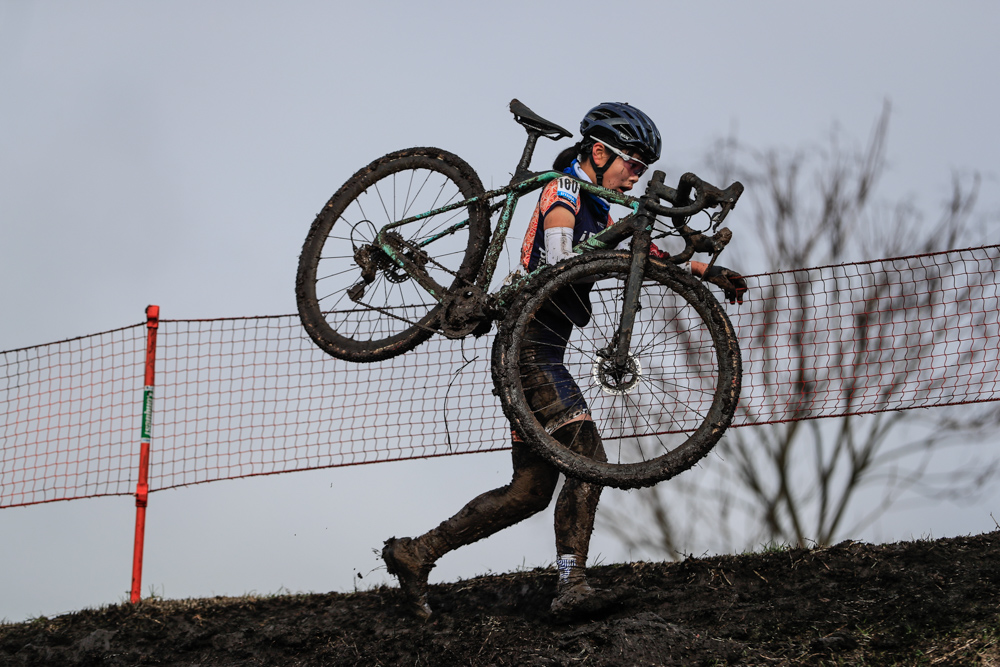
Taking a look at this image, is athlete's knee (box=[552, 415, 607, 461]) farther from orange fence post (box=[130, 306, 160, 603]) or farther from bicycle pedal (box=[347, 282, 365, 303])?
orange fence post (box=[130, 306, 160, 603])

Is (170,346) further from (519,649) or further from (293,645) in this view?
(519,649)

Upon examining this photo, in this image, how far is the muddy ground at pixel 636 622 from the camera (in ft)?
14.5

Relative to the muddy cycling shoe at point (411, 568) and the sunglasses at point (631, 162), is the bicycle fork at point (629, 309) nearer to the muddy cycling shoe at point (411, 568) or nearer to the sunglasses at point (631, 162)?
the sunglasses at point (631, 162)

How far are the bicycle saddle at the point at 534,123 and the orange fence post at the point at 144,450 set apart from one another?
323 cm

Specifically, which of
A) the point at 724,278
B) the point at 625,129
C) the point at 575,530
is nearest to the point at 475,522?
the point at 575,530

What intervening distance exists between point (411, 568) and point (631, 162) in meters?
2.43

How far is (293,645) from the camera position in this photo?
5.32 m

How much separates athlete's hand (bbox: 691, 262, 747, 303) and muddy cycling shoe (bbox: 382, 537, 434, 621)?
207 centimetres

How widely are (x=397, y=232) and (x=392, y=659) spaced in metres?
2.21

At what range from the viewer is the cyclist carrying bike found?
16.0 feet

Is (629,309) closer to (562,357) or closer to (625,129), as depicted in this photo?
(562,357)

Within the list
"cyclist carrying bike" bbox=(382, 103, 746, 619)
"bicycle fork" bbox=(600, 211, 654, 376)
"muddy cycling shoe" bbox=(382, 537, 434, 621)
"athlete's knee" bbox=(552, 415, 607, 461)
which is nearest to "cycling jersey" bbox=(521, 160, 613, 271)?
"cyclist carrying bike" bbox=(382, 103, 746, 619)

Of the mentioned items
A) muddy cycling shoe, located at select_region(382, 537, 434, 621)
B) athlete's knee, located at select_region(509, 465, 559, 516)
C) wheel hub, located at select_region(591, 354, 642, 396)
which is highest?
wheel hub, located at select_region(591, 354, 642, 396)

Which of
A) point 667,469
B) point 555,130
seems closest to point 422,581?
point 667,469
